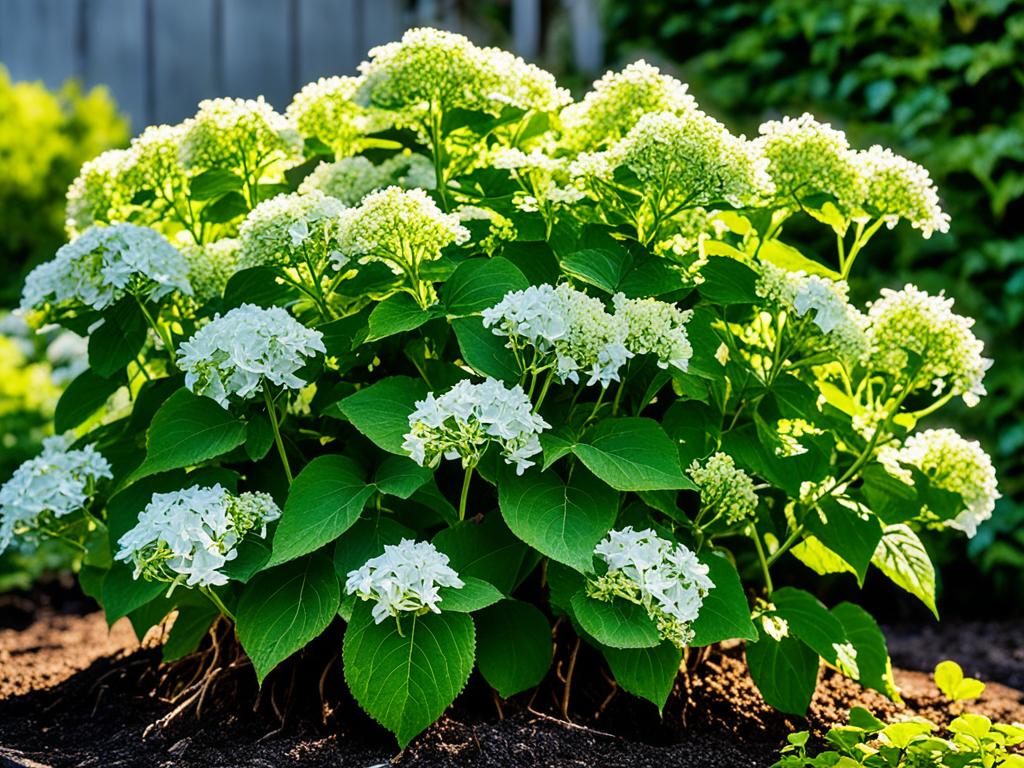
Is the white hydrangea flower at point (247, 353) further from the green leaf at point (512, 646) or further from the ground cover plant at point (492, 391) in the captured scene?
the green leaf at point (512, 646)

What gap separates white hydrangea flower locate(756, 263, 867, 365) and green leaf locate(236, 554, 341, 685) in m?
0.89

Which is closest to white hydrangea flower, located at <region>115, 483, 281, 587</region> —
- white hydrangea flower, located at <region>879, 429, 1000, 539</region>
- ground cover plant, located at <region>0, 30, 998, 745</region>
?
ground cover plant, located at <region>0, 30, 998, 745</region>

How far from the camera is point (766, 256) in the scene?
7.53ft

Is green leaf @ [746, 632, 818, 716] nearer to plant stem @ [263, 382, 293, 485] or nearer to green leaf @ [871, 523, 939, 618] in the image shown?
green leaf @ [871, 523, 939, 618]

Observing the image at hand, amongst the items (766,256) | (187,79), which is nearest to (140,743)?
(766,256)

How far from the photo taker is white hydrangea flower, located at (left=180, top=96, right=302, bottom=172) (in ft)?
7.52

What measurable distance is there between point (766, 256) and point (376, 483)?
0.92 meters

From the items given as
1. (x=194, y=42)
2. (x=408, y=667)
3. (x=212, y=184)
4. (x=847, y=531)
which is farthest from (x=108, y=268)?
(x=194, y=42)

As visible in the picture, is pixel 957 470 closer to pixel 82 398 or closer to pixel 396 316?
pixel 396 316

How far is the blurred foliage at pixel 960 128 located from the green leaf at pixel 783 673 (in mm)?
1813

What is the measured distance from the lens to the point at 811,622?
2160 mm

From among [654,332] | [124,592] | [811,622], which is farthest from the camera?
[811,622]

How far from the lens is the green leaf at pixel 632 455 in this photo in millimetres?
1791

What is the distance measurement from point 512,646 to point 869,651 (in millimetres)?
762
